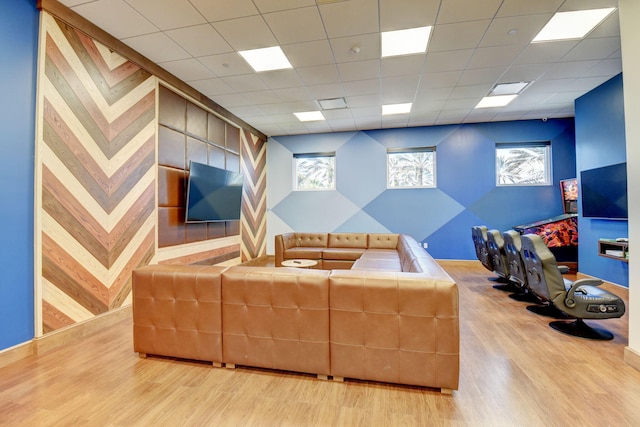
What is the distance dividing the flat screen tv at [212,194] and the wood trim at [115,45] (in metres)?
1.22

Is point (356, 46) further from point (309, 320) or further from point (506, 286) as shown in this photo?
point (506, 286)

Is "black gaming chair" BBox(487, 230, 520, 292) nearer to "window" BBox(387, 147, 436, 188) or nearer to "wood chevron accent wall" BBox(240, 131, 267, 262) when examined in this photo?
"window" BBox(387, 147, 436, 188)

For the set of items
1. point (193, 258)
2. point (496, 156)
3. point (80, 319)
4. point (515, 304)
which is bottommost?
point (515, 304)

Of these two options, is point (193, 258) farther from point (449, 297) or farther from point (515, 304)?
point (515, 304)

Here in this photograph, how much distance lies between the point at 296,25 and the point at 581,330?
4.45 meters

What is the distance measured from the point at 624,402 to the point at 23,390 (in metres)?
4.08

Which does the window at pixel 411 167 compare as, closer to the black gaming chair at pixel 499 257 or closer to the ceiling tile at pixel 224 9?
the black gaming chair at pixel 499 257

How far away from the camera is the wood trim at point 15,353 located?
2264 millimetres

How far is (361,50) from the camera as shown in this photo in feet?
11.7

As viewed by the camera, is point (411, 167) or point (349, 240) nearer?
point (349, 240)

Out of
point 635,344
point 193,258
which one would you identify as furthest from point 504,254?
point 193,258

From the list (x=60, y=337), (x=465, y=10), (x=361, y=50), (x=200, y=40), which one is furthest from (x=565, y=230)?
(x=60, y=337)

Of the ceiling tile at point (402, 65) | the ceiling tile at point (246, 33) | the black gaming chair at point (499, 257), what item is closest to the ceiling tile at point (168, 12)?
the ceiling tile at point (246, 33)

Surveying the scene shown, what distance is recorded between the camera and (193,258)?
15.3 ft
